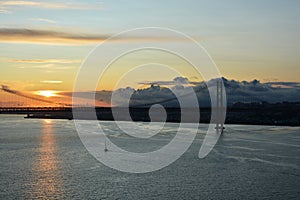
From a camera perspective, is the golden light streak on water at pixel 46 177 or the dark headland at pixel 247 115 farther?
the dark headland at pixel 247 115

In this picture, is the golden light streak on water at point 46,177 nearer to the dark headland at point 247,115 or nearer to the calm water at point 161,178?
the calm water at point 161,178

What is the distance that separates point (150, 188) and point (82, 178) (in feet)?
9.62

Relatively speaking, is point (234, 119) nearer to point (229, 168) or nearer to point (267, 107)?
point (267, 107)

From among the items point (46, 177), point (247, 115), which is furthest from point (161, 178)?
point (247, 115)

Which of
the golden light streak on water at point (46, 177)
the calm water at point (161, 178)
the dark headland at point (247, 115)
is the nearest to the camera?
the calm water at point (161, 178)

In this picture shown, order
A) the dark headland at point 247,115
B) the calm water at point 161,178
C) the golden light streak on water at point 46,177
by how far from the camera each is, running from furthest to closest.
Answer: the dark headland at point 247,115
the golden light streak on water at point 46,177
the calm water at point 161,178

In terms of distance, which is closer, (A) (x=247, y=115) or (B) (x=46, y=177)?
(B) (x=46, y=177)

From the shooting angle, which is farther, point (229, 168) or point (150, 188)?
point (229, 168)

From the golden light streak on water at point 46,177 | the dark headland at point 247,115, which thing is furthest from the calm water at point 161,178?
the dark headland at point 247,115

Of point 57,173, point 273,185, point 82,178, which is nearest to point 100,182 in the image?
point 82,178

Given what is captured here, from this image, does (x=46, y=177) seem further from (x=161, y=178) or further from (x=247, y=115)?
(x=247, y=115)

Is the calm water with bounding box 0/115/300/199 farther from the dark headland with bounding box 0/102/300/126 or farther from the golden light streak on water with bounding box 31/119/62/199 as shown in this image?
the dark headland with bounding box 0/102/300/126

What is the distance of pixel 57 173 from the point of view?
17047mm

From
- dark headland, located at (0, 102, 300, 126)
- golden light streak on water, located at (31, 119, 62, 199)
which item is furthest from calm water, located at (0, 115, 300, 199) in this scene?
dark headland, located at (0, 102, 300, 126)
